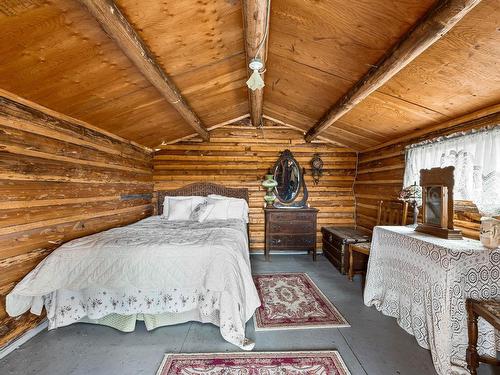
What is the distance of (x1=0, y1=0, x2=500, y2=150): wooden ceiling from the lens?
158 centimetres

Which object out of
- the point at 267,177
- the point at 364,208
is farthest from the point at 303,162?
the point at 364,208

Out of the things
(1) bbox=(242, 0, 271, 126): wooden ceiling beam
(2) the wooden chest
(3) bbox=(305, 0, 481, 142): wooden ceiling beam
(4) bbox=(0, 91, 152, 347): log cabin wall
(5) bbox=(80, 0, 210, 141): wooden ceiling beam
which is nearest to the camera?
(3) bbox=(305, 0, 481, 142): wooden ceiling beam

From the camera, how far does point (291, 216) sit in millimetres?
4473

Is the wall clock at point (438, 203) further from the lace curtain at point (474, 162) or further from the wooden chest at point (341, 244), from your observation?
the wooden chest at point (341, 244)

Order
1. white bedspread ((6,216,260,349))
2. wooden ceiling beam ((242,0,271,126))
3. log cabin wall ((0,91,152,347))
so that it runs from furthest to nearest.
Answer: white bedspread ((6,216,260,349)), log cabin wall ((0,91,152,347)), wooden ceiling beam ((242,0,271,126))

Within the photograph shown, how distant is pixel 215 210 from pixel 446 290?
122 inches

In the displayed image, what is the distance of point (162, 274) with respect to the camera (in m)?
2.21

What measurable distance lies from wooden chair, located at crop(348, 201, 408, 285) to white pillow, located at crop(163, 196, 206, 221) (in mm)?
2546

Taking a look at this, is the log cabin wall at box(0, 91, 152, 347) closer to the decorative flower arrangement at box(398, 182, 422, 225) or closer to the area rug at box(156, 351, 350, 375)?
the area rug at box(156, 351, 350, 375)

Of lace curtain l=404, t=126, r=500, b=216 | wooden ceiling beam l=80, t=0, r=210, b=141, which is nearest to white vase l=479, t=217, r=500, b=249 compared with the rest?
lace curtain l=404, t=126, r=500, b=216

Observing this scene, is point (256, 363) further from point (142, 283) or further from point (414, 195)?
point (414, 195)

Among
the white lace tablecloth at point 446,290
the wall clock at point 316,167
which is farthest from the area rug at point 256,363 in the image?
the wall clock at point 316,167

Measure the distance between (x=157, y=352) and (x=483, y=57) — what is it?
3.32 m

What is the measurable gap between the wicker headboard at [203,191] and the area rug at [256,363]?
3123 millimetres
